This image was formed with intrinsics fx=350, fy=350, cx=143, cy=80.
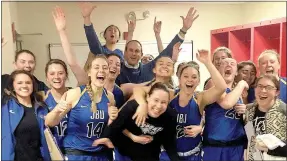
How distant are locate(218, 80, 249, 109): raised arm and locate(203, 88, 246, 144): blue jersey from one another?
0.03 m

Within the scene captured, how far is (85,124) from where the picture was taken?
5.27 ft

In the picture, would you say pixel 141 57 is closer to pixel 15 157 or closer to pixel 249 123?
pixel 249 123

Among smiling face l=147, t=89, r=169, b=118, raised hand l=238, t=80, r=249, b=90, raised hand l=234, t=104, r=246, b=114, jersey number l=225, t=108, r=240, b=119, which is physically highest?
raised hand l=238, t=80, r=249, b=90

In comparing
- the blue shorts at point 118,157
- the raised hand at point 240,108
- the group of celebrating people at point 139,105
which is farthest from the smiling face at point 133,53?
the raised hand at point 240,108

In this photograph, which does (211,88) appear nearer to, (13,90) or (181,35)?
(181,35)

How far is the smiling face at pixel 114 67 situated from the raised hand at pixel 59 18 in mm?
259

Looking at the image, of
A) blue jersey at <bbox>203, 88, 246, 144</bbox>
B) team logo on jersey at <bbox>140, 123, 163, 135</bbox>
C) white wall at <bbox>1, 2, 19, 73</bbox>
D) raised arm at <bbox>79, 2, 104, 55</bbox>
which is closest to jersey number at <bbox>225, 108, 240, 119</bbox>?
blue jersey at <bbox>203, 88, 246, 144</bbox>

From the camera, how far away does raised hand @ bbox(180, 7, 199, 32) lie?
65.6 inches

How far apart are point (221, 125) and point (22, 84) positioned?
0.96 meters

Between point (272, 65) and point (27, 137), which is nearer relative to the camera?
point (27, 137)

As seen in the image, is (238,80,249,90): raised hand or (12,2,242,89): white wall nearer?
(12,2,242,89): white wall

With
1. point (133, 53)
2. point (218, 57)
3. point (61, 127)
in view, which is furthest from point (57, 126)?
point (218, 57)

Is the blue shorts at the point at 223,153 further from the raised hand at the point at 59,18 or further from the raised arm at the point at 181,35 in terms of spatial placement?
the raised hand at the point at 59,18

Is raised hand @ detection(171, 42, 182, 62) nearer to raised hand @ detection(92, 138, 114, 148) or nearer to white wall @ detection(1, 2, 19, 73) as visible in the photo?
raised hand @ detection(92, 138, 114, 148)
